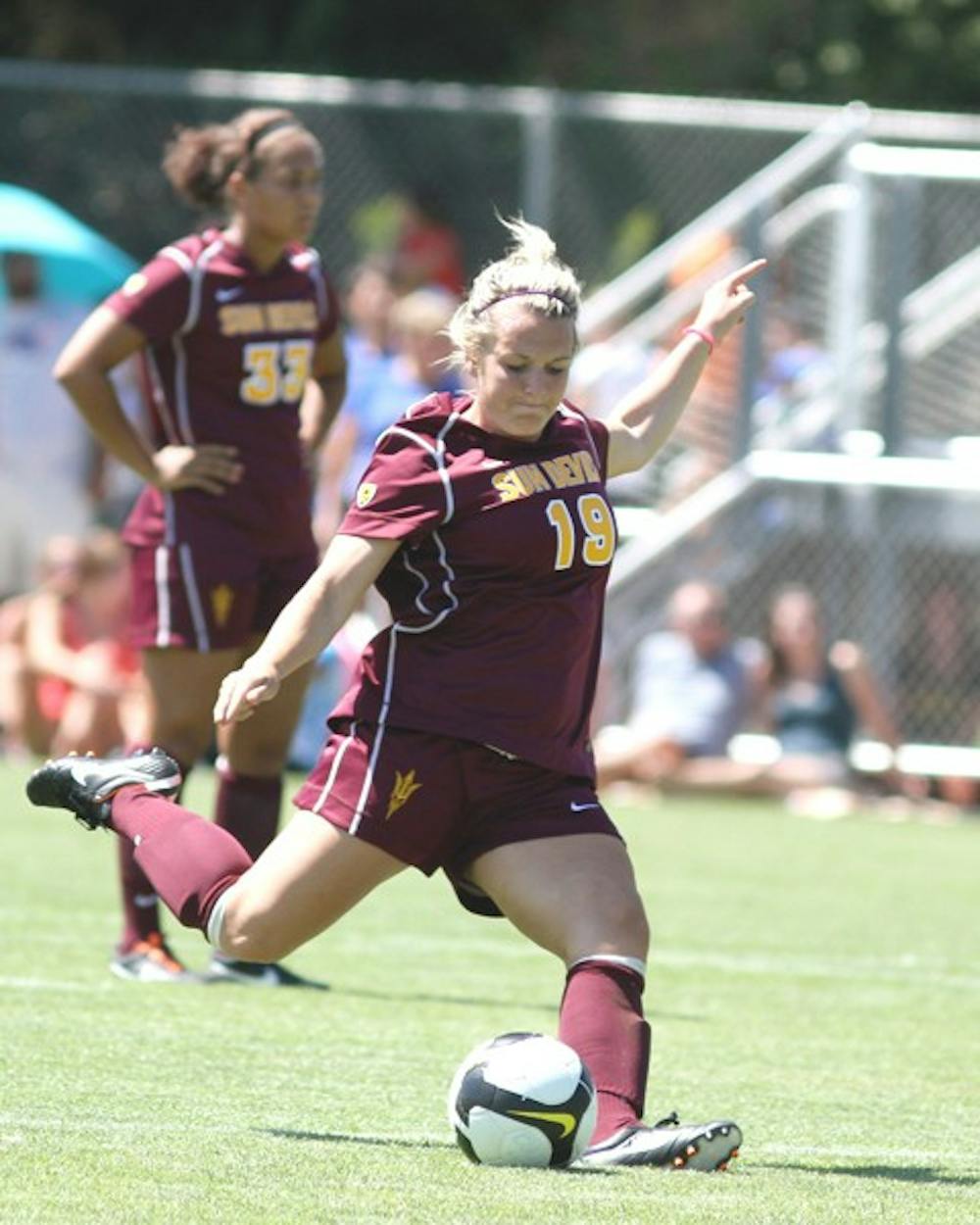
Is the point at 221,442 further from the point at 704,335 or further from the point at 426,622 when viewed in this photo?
the point at 426,622

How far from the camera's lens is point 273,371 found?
8.15 m

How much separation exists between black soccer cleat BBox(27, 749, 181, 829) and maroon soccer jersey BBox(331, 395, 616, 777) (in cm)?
58

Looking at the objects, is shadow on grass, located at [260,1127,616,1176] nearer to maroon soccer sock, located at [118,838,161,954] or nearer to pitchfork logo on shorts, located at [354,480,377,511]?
pitchfork logo on shorts, located at [354,480,377,511]

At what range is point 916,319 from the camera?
15078 millimetres

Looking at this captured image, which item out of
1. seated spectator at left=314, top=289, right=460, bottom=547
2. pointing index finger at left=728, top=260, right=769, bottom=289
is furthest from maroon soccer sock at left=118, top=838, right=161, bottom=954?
seated spectator at left=314, top=289, right=460, bottom=547

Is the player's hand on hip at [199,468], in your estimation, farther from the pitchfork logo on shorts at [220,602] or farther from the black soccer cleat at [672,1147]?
the black soccer cleat at [672,1147]

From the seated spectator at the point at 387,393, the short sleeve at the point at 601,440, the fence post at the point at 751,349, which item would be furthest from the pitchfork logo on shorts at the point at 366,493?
the fence post at the point at 751,349

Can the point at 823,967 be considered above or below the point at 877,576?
below

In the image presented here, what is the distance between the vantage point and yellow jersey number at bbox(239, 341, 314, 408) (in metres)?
8.10

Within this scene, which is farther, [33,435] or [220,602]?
[33,435]

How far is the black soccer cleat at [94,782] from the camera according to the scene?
6109 mm

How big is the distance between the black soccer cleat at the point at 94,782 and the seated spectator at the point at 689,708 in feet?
26.3

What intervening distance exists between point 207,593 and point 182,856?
2145 mm

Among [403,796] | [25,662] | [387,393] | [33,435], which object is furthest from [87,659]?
[403,796]
